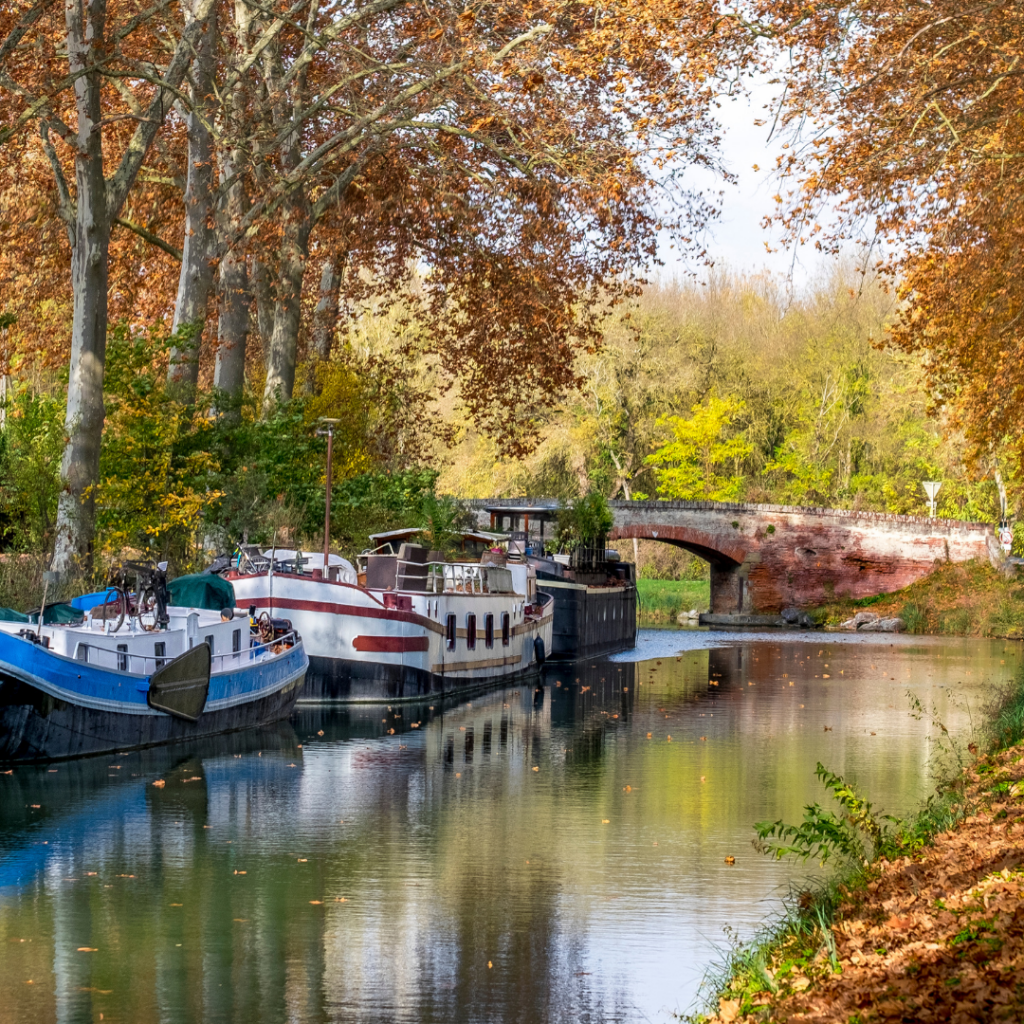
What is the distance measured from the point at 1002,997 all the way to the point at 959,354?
57.3 feet

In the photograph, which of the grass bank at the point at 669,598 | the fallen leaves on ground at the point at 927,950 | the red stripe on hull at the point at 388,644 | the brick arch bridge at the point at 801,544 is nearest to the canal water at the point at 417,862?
the red stripe on hull at the point at 388,644

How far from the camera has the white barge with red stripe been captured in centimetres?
2600

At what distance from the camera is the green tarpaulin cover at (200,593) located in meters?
22.5

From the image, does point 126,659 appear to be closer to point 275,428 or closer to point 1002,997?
point 275,428

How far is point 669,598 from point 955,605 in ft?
43.8

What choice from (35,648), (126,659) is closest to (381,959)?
(35,648)

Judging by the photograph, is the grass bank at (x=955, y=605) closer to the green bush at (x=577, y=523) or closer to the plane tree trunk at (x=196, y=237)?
the green bush at (x=577, y=523)

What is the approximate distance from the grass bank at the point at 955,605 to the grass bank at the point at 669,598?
230 inches

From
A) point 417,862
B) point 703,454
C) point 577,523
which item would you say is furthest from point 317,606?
point 703,454

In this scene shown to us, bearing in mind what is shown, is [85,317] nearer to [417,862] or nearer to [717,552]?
[417,862]

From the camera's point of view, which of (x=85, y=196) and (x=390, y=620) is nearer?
(x=85, y=196)

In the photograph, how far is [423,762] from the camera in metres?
20.3

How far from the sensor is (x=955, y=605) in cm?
5325

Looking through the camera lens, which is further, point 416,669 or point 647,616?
point 647,616
